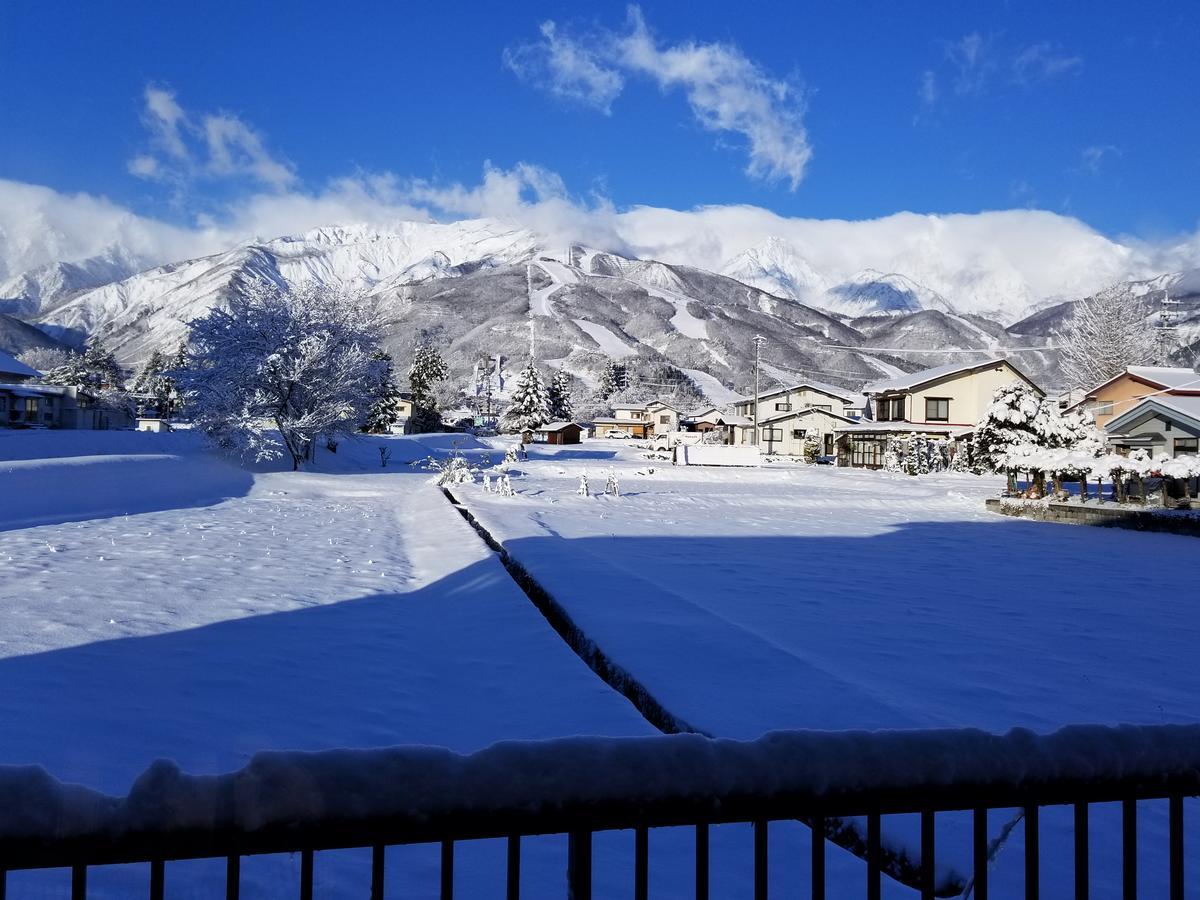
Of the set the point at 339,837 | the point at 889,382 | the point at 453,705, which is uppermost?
the point at 889,382

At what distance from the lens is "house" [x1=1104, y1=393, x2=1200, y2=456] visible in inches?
1019

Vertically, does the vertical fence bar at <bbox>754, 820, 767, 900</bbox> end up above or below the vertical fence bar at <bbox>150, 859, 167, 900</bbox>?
below

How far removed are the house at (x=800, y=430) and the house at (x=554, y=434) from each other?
27.4 meters

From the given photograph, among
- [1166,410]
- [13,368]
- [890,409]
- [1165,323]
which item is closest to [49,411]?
[13,368]

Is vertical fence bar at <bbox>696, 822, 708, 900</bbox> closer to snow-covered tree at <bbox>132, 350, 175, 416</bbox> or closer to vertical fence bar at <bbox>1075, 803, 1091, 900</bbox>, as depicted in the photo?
vertical fence bar at <bbox>1075, 803, 1091, 900</bbox>

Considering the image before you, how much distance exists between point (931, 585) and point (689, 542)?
5.11 m

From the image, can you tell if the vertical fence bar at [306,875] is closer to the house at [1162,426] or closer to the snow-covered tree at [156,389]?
the house at [1162,426]

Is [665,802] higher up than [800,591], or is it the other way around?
[665,802]

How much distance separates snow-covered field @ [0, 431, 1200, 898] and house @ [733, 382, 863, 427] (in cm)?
4772

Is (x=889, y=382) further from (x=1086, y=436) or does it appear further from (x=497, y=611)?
(x=497, y=611)

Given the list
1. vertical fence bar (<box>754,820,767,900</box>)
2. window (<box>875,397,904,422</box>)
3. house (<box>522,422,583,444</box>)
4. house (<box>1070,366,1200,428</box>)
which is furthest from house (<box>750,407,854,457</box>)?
vertical fence bar (<box>754,820,767,900</box>)

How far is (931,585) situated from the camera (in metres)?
11.6

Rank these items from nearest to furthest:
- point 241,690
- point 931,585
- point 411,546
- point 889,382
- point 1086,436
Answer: point 241,690, point 931,585, point 411,546, point 1086,436, point 889,382

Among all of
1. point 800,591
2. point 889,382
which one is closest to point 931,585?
point 800,591
